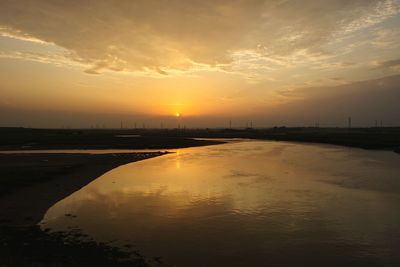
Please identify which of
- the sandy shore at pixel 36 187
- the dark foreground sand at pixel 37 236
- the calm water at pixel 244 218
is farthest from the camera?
the sandy shore at pixel 36 187

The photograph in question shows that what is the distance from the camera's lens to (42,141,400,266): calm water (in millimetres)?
12469

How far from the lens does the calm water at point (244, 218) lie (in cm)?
1247

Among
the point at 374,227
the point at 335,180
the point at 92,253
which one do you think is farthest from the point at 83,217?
the point at 335,180

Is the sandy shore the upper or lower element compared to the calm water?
upper

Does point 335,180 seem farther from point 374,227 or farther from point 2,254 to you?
point 2,254

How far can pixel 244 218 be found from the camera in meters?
17.2

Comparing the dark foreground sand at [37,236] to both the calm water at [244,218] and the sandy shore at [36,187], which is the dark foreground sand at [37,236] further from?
the calm water at [244,218]

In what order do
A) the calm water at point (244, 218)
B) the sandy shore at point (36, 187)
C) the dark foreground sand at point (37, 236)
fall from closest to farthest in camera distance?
the dark foreground sand at point (37, 236), the calm water at point (244, 218), the sandy shore at point (36, 187)

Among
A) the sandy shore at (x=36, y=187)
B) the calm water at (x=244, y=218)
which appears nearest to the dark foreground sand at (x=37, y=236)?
the sandy shore at (x=36, y=187)

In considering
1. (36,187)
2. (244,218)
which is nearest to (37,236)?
(244,218)

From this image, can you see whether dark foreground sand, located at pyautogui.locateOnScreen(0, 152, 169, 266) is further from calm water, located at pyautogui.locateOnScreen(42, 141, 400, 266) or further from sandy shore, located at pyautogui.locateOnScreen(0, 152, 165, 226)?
calm water, located at pyautogui.locateOnScreen(42, 141, 400, 266)

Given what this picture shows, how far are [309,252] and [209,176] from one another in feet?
65.4

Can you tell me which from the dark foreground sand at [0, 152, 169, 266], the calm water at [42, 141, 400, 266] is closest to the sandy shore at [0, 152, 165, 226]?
the dark foreground sand at [0, 152, 169, 266]

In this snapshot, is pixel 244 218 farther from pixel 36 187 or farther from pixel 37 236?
pixel 36 187
